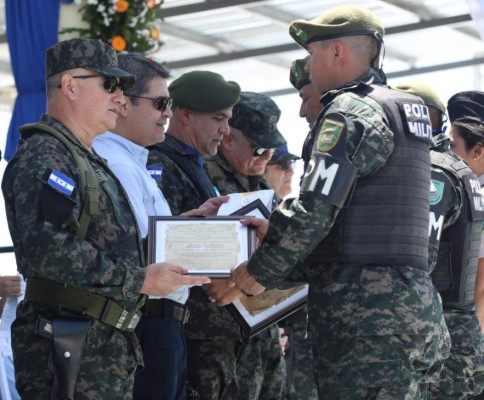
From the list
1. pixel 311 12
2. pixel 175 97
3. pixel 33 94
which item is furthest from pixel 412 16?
pixel 175 97

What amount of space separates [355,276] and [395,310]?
218 millimetres

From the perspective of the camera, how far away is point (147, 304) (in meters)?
5.17

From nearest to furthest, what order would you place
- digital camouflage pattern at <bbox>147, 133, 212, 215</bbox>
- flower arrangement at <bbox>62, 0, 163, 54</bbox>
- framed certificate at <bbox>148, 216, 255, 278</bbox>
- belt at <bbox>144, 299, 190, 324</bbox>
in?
framed certificate at <bbox>148, 216, 255, 278</bbox>
belt at <bbox>144, 299, 190, 324</bbox>
digital camouflage pattern at <bbox>147, 133, 212, 215</bbox>
flower arrangement at <bbox>62, 0, 163, 54</bbox>

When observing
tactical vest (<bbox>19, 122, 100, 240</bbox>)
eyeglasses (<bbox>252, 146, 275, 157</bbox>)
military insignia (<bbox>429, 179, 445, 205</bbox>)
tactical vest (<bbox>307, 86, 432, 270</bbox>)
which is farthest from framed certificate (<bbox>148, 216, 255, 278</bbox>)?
eyeglasses (<bbox>252, 146, 275, 157</bbox>)

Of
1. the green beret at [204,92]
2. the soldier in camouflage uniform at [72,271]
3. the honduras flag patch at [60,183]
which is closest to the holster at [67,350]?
the soldier in camouflage uniform at [72,271]

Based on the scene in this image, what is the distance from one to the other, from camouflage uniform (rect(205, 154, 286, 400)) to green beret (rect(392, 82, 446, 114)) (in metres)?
1.03

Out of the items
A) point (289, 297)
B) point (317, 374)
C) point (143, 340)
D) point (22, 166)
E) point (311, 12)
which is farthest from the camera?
point (311, 12)

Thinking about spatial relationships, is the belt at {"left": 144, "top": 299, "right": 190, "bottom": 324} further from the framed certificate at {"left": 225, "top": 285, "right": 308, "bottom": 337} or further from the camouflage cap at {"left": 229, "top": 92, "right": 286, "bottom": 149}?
the camouflage cap at {"left": 229, "top": 92, "right": 286, "bottom": 149}

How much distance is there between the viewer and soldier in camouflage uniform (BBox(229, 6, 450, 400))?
4.62 m

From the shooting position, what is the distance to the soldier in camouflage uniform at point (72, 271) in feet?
14.3

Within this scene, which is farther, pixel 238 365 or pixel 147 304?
pixel 238 365

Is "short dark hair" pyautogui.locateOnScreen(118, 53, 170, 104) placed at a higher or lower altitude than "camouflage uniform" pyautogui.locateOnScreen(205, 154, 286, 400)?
higher

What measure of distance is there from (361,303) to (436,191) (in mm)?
1368

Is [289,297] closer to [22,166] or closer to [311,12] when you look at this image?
[22,166]
